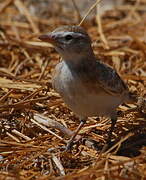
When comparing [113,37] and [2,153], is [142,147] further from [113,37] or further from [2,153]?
[113,37]

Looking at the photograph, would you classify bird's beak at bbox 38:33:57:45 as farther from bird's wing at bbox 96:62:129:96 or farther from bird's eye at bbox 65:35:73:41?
bird's wing at bbox 96:62:129:96

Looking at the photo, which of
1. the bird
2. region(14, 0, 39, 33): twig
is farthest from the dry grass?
the bird

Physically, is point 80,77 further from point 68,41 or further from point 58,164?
point 58,164

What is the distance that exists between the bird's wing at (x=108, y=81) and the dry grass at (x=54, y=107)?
404mm

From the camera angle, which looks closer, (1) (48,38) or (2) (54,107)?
(1) (48,38)

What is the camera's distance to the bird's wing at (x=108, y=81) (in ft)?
13.1

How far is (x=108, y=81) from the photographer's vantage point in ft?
13.3

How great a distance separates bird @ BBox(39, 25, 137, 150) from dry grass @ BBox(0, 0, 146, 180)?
0.31 metres

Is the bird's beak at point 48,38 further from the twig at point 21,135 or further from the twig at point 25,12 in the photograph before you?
the twig at point 25,12

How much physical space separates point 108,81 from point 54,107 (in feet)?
3.04

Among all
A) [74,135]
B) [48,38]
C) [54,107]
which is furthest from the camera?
[54,107]

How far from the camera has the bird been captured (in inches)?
153

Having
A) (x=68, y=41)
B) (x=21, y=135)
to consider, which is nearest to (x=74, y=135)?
(x=21, y=135)

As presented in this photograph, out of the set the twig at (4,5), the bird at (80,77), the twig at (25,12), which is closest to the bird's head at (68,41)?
the bird at (80,77)
